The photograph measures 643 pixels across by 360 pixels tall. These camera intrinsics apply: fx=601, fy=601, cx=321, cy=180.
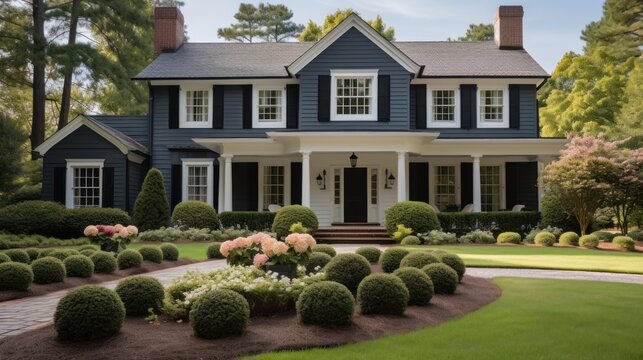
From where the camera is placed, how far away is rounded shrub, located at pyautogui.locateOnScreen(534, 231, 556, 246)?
19.5 m

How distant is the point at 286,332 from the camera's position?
6.40 m

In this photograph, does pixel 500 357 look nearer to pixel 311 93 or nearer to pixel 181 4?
pixel 311 93

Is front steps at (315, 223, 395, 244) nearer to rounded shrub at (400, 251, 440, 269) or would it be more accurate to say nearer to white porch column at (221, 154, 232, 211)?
white porch column at (221, 154, 232, 211)

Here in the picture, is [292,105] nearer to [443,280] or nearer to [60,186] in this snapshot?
[60,186]

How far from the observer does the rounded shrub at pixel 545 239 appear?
1953 cm

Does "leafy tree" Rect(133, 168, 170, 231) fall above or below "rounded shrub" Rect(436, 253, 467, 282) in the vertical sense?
above

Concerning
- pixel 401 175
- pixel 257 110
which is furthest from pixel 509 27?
pixel 257 110

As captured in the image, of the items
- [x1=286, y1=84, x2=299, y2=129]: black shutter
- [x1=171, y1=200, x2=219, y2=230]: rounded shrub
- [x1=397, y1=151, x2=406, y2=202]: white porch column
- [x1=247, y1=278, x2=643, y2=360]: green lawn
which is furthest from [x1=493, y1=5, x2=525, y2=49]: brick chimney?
[x1=247, y1=278, x2=643, y2=360]: green lawn

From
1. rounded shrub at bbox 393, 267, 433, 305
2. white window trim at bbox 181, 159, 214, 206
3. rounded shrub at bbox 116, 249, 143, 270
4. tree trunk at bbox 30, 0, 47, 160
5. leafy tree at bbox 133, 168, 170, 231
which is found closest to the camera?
rounded shrub at bbox 393, 267, 433, 305

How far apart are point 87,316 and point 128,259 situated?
6.67 meters

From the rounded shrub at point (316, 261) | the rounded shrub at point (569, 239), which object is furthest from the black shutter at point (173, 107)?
the rounded shrub at point (316, 261)

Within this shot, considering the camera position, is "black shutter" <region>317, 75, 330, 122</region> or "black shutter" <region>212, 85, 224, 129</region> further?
"black shutter" <region>212, 85, 224, 129</region>

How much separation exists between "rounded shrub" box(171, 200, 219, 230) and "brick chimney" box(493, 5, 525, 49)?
50.0 feet

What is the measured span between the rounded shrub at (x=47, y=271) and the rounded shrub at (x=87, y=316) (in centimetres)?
447
